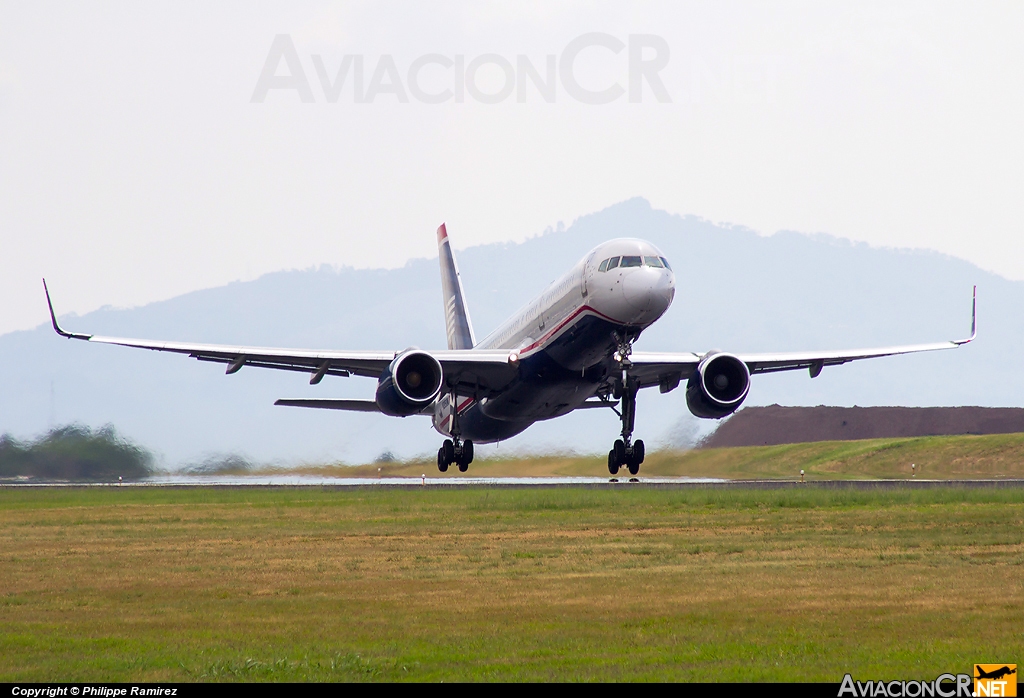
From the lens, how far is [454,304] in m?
52.3

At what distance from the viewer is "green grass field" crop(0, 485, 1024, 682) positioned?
14812 millimetres

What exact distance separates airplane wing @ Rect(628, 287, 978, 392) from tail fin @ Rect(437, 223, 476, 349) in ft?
47.9

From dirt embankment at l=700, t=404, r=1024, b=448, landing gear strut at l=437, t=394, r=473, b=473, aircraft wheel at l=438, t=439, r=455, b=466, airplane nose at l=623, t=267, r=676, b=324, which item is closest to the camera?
airplane nose at l=623, t=267, r=676, b=324

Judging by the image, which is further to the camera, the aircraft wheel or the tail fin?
the tail fin

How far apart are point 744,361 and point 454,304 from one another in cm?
1991

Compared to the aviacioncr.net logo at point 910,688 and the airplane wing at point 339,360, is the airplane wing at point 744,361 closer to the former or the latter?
the airplane wing at point 339,360

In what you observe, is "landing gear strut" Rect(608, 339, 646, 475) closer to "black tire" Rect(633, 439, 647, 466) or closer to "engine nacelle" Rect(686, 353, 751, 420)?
"black tire" Rect(633, 439, 647, 466)

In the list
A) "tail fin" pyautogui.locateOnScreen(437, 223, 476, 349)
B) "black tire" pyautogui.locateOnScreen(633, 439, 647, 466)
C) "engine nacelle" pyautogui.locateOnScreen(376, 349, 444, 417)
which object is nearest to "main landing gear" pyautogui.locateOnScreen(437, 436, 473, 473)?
"engine nacelle" pyautogui.locateOnScreen(376, 349, 444, 417)

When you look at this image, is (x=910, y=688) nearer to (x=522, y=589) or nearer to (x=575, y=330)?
(x=522, y=589)

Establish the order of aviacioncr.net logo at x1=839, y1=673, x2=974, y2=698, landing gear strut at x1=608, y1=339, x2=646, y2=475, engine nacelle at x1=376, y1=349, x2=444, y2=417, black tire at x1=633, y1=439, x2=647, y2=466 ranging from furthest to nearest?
black tire at x1=633, y1=439, x2=647, y2=466 < engine nacelle at x1=376, y1=349, x2=444, y2=417 < landing gear strut at x1=608, y1=339, x2=646, y2=475 < aviacioncr.net logo at x1=839, y1=673, x2=974, y2=698

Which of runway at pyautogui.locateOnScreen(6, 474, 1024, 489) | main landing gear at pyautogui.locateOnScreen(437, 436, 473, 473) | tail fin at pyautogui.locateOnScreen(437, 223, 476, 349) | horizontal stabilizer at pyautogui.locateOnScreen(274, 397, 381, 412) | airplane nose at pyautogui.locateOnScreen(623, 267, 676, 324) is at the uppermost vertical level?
tail fin at pyautogui.locateOnScreen(437, 223, 476, 349)

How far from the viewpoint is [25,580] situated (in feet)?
78.5

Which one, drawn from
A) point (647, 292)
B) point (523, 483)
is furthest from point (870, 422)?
point (647, 292)

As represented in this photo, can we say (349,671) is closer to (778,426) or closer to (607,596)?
(607,596)
